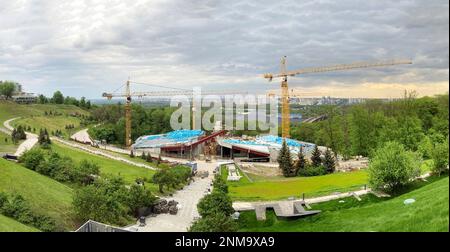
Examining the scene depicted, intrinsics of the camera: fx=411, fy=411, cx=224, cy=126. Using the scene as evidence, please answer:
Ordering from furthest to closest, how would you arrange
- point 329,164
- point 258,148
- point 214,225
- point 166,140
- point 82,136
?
point 82,136 < point 166,140 < point 258,148 < point 329,164 < point 214,225

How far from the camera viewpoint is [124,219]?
20.1 metres

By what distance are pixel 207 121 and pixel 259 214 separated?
57.1m

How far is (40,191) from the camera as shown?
20.1m

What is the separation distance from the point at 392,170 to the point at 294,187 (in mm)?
8611

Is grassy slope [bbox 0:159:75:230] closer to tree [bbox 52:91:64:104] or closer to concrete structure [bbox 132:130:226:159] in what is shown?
concrete structure [bbox 132:130:226:159]

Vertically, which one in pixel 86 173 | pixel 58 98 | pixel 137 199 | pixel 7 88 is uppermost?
pixel 7 88

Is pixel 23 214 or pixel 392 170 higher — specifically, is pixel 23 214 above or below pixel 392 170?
below

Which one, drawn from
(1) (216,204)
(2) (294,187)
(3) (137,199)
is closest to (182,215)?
(3) (137,199)

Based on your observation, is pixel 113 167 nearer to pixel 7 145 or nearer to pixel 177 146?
pixel 7 145

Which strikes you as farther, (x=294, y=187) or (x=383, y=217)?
(x=294, y=187)

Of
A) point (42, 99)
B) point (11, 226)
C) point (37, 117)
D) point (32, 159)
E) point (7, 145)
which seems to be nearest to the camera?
point (11, 226)
